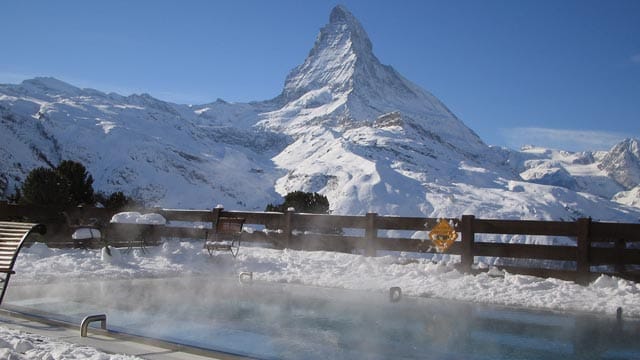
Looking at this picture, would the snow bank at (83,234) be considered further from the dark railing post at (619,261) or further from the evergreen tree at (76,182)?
the evergreen tree at (76,182)

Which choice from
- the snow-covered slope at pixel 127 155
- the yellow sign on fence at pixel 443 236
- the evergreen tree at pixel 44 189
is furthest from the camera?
the snow-covered slope at pixel 127 155

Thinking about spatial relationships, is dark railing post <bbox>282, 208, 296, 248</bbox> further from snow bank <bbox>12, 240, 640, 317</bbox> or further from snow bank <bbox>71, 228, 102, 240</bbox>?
snow bank <bbox>71, 228, 102, 240</bbox>

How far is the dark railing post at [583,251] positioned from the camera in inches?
396

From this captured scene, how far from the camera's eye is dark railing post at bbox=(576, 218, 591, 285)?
1005 cm

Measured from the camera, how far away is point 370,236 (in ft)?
41.9

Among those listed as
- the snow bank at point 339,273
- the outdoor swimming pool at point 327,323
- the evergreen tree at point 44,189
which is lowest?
the outdoor swimming pool at point 327,323

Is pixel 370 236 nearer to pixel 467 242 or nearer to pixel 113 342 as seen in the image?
pixel 467 242

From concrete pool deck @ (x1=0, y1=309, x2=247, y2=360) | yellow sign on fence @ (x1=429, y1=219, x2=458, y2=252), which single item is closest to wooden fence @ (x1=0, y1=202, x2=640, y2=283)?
yellow sign on fence @ (x1=429, y1=219, x2=458, y2=252)

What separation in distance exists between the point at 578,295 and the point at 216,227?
8289 mm

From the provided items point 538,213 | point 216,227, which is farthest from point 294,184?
point 216,227

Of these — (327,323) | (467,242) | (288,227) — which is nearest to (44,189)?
(288,227)

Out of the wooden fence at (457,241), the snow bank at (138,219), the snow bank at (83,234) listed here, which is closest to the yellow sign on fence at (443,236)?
the wooden fence at (457,241)

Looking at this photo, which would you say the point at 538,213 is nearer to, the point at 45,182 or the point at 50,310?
the point at 45,182

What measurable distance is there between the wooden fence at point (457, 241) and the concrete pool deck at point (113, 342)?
6992mm
